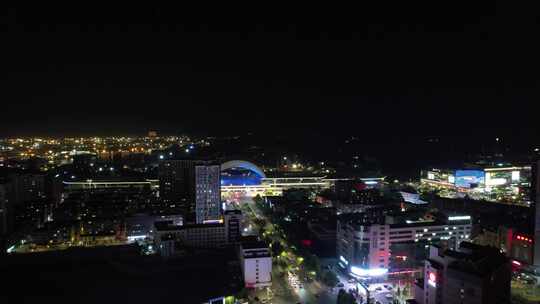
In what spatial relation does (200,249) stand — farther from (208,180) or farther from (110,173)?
(110,173)

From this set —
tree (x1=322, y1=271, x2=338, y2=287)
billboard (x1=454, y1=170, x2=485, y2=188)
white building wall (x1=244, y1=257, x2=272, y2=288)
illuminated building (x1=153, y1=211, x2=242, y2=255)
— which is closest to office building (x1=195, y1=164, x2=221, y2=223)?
illuminated building (x1=153, y1=211, x2=242, y2=255)

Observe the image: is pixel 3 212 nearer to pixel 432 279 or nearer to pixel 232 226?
pixel 232 226

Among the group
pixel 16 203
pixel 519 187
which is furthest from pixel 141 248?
pixel 519 187

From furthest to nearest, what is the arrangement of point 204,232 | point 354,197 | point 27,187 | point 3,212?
point 354,197, point 27,187, point 3,212, point 204,232

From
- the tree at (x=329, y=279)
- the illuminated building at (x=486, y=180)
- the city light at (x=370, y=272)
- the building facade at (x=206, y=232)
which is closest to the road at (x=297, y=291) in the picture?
the tree at (x=329, y=279)

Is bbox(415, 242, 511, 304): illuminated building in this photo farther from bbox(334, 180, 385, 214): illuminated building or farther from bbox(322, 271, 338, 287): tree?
bbox(334, 180, 385, 214): illuminated building

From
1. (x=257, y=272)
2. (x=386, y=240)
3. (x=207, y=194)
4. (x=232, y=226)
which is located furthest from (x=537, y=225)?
(x=207, y=194)
